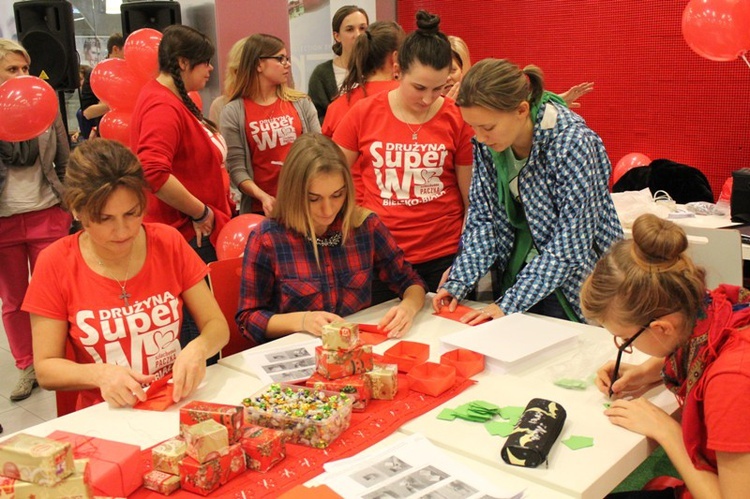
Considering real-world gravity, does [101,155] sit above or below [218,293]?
above

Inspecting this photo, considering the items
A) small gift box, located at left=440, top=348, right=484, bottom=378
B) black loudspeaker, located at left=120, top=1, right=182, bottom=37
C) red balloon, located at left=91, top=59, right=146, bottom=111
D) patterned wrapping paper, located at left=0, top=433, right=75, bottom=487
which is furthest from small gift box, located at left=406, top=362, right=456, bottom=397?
black loudspeaker, located at left=120, top=1, right=182, bottom=37

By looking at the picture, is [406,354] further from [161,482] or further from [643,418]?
Answer: [161,482]

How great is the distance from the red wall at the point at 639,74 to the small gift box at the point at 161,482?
158 inches

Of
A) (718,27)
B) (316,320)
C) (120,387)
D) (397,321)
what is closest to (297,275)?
(316,320)

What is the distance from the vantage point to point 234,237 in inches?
114

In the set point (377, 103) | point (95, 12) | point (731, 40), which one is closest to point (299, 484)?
point (377, 103)

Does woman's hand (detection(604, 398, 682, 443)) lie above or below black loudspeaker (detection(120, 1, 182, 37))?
below

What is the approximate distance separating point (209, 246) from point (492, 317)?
1.39m

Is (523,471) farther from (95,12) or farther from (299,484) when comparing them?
(95,12)

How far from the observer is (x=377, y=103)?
2703 mm

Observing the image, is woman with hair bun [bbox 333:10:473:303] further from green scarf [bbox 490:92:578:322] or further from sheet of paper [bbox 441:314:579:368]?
sheet of paper [bbox 441:314:579:368]

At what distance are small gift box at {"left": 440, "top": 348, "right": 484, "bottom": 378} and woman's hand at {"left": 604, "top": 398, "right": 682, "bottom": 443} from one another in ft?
1.11

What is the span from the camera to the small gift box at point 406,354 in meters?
1.86

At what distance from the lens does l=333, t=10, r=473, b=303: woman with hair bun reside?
2.60 meters
